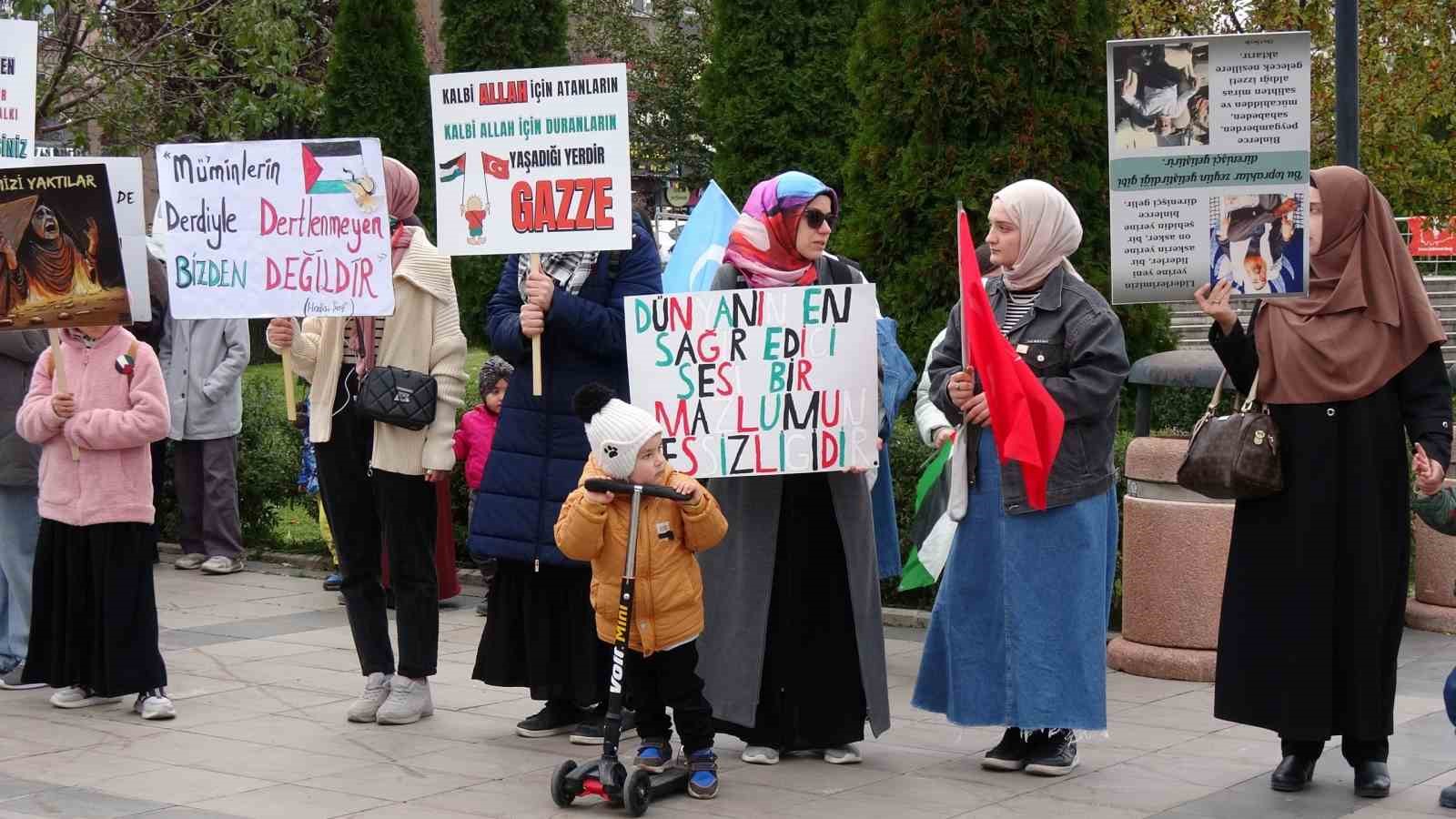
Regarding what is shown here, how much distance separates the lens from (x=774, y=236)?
21.5 ft

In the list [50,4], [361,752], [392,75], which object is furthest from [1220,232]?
[392,75]

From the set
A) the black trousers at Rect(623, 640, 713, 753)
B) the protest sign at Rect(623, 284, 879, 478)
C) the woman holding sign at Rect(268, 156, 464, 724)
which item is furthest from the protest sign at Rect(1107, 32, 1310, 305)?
the woman holding sign at Rect(268, 156, 464, 724)

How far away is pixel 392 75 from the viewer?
18.6 metres

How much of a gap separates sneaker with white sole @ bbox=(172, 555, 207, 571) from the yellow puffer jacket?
6.53m

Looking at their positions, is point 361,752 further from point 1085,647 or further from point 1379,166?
Answer: point 1379,166

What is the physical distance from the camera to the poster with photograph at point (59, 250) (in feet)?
24.1

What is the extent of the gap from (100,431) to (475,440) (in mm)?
2833

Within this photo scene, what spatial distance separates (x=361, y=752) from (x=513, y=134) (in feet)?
7.63

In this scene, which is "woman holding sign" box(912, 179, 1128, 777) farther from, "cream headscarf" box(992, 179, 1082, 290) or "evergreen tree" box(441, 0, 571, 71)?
"evergreen tree" box(441, 0, 571, 71)

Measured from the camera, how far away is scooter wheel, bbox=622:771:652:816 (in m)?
5.81

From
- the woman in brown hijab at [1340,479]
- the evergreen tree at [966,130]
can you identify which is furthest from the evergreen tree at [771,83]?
the woman in brown hijab at [1340,479]

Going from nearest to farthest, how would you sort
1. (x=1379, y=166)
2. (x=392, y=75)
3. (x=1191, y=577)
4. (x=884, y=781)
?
(x=884, y=781)
(x=1191, y=577)
(x=392, y=75)
(x=1379, y=166)

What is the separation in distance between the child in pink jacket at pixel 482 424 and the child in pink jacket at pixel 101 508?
2421mm

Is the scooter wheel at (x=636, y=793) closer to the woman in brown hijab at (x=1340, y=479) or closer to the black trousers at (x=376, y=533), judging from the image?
the black trousers at (x=376, y=533)
